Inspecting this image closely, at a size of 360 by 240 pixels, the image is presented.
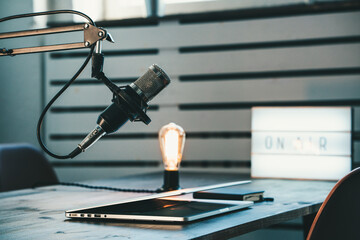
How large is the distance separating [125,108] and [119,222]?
29 cm

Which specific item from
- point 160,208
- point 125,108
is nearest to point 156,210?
point 160,208

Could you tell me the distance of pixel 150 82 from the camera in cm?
134

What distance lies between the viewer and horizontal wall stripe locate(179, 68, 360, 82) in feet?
9.68

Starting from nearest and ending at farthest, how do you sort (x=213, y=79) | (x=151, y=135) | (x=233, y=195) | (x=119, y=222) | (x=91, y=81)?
(x=119, y=222)
(x=233, y=195)
(x=213, y=79)
(x=151, y=135)
(x=91, y=81)

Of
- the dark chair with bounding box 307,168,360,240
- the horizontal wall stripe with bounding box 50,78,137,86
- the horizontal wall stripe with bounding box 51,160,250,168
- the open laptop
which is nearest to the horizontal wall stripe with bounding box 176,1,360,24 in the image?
the horizontal wall stripe with bounding box 50,78,137,86

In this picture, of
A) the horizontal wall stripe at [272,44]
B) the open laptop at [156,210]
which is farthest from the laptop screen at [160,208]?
the horizontal wall stripe at [272,44]

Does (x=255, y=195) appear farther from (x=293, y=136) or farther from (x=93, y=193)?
(x=293, y=136)

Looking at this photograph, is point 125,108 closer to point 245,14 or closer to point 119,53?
point 245,14

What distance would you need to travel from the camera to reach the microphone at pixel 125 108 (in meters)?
1.31

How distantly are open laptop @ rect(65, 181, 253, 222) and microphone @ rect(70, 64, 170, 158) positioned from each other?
16cm

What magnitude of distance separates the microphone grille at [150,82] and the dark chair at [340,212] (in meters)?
0.51

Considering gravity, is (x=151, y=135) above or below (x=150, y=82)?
below

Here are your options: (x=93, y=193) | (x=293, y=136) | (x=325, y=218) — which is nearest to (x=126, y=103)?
(x=325, y=218)

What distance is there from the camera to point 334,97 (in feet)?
9.68
